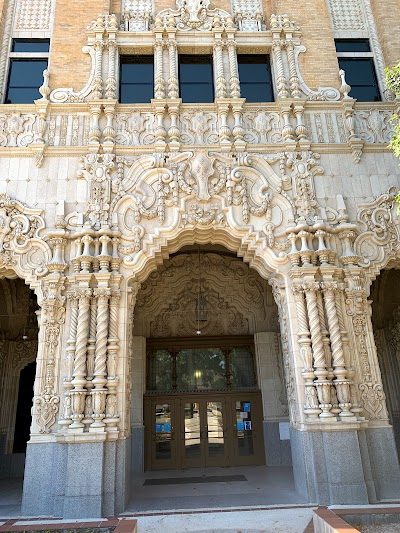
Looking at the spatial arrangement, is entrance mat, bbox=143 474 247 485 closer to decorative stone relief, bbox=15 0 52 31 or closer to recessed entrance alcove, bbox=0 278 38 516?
recessed entrance alcove, bbox=0 278 38 516

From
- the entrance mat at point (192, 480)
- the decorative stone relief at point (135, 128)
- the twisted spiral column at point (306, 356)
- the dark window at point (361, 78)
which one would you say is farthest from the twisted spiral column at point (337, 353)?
the dark window at point (361, 78)

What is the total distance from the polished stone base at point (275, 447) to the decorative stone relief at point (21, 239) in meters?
9.05

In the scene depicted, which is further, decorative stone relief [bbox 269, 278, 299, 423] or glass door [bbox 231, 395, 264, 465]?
glass door [bbox 231, 395, 264, 465]

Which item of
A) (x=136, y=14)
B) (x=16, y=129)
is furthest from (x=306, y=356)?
(x=136, y=14)

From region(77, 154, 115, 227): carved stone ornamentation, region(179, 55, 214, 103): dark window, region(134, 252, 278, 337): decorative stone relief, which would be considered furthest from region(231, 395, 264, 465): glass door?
region(179, 55, 214, 103): dark window

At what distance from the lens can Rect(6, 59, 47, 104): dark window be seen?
505 inches

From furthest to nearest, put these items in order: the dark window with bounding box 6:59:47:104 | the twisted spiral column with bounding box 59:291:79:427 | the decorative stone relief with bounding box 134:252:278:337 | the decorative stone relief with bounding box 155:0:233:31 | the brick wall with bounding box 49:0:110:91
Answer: the decorative stone relief with bounding box 134:252:278:337
the decorative stone relief with bounding box 155:0:233:31
the dark window with bounding box 6:59:47:104
the brick wall with bounding box 49:0:110:91
the twisted spiral column with bounding box 59:291:79:427

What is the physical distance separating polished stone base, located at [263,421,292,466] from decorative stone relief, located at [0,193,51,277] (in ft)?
29.7

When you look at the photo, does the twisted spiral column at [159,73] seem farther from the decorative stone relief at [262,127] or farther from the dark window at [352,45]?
the dark window at [352,45]

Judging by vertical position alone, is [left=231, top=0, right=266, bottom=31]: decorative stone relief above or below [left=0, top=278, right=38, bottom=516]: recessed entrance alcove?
above

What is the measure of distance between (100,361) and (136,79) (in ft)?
29.7

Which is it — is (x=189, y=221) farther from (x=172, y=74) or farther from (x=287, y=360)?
(x=172, y=74)

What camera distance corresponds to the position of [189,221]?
11008 millimetres

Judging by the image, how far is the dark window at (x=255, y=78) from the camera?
520 inches
